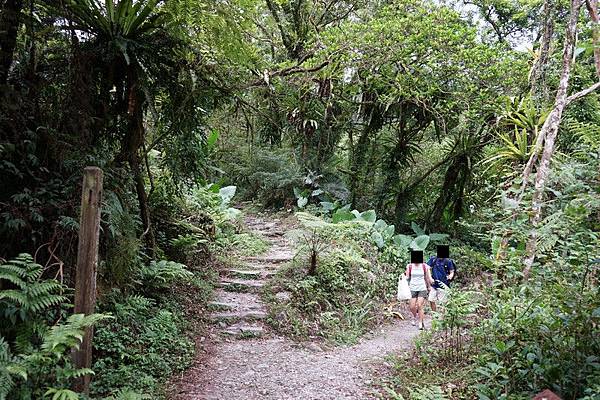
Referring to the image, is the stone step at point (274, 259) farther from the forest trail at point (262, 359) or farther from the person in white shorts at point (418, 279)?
the person in white shorts at point (418, 279)

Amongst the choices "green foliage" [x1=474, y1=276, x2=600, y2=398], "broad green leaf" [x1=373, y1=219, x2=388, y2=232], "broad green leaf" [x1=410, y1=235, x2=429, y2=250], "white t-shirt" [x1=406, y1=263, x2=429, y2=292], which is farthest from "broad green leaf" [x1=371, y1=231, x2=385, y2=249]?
"green foliage" [x1=474, y1=276, x2=600, y2=398]

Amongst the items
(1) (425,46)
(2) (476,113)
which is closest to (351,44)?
(1) (425,46)

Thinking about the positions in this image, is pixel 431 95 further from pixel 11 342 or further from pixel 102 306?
pixel 11 342

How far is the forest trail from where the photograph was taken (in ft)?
14.7

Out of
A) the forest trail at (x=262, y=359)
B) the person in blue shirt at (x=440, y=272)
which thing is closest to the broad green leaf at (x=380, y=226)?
the forest trail at (x=262, y=359)

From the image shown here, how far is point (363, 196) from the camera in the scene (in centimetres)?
1220

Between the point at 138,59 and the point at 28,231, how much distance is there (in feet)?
7.17

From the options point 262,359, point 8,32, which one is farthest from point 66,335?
point 8,32

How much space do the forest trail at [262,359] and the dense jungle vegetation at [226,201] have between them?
271mm

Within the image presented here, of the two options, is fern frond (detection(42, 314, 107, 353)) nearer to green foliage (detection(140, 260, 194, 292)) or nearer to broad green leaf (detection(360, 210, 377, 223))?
green foliage (detection(140, 260, 194, 292))

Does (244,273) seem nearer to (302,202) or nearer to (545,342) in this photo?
(302,202)

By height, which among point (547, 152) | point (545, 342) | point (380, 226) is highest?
point (547, 152)

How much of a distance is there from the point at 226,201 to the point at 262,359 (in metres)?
5.69

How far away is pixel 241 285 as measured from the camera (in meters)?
7.09
